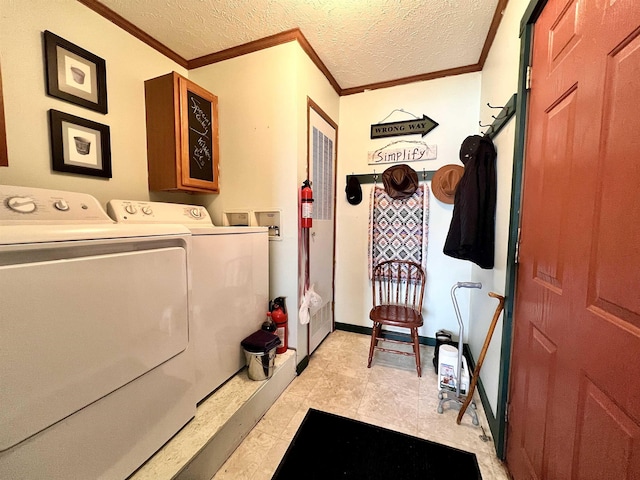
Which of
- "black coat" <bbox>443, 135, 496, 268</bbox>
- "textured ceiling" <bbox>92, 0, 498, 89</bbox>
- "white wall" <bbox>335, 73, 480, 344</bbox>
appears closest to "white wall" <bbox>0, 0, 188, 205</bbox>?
"textured ceiling" <bbox>92, 0, 498, 89</bbox>

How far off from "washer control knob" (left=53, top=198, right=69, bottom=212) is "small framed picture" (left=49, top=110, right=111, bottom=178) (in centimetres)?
40

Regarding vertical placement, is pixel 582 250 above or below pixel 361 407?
above

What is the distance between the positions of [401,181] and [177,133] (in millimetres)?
1893

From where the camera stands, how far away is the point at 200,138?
1883 millimetres

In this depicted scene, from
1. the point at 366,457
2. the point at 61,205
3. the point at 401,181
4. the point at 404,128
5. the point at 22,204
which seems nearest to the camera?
the point at 22,204

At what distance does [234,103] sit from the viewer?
6.42 ft

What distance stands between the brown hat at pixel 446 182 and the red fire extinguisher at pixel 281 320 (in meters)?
1.71

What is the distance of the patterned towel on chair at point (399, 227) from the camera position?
92.7 inches

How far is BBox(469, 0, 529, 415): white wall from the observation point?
1312 millimetres

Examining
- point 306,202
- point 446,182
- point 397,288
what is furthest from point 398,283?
point 306,202

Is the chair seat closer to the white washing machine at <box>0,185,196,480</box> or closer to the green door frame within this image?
the green door frame

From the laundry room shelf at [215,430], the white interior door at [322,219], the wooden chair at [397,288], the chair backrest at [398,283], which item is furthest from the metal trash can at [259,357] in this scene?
the chair backrest at [398,283]

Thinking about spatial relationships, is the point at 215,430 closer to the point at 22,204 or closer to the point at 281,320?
the point at 281,320

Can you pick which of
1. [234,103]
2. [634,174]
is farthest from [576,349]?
[234,103]
